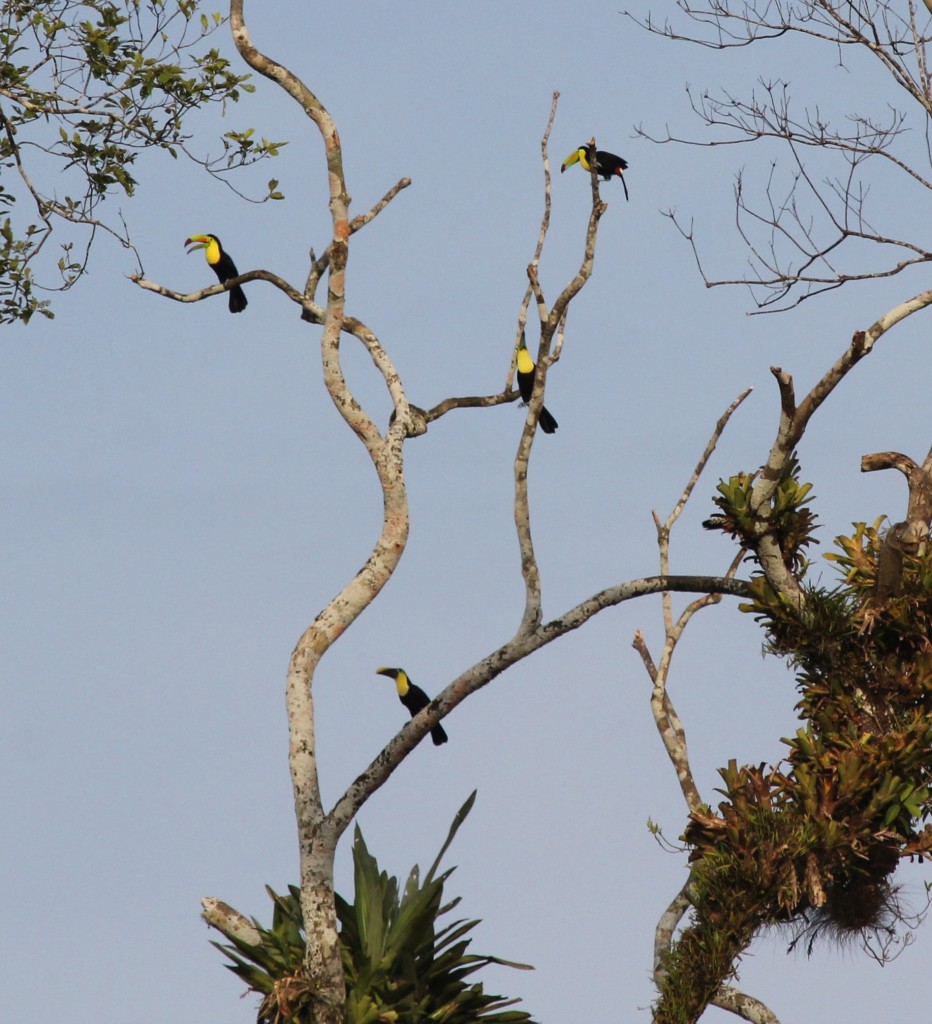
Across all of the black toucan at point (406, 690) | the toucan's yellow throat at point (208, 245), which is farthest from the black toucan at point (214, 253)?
the black toucan at point (406, 690)

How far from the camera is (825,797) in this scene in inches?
367

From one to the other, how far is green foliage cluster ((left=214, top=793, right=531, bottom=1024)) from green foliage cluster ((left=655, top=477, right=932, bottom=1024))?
1305 millimetres

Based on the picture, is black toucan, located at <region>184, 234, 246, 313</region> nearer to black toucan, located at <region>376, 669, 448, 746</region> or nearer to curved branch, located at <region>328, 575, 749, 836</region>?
black toucan, located at <region>376, 669, 448, 746</region>

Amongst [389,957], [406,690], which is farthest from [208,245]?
[389,957]

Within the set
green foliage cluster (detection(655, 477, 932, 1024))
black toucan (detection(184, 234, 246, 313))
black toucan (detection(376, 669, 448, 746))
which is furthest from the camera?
black toucan (detection(184, 234, 246, 313))

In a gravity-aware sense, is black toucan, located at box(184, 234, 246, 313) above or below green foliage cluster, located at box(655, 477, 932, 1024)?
above

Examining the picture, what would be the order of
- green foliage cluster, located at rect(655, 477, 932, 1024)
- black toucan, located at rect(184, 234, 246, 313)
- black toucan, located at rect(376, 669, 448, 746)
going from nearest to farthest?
green foliage cluster, located at rect(655, 477, 932, 1024)
black toucan, located at rect(376, 669, 448, 746)
black toucan, located at rect(184, 234, 246, 313)

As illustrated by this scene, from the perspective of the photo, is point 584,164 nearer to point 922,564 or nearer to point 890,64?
point 890,64

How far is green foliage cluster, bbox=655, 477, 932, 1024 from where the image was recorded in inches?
366

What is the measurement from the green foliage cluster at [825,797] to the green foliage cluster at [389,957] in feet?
4.28

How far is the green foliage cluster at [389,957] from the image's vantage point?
9617 millimetres

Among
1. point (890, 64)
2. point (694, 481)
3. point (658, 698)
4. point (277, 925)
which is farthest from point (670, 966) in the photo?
point (890, 64)

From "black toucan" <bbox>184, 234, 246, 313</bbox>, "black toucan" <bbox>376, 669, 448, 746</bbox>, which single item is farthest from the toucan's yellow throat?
"black toucan" <bbox>376, 669, 448, 746</bbox>

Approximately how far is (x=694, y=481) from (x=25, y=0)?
698 centimetres
